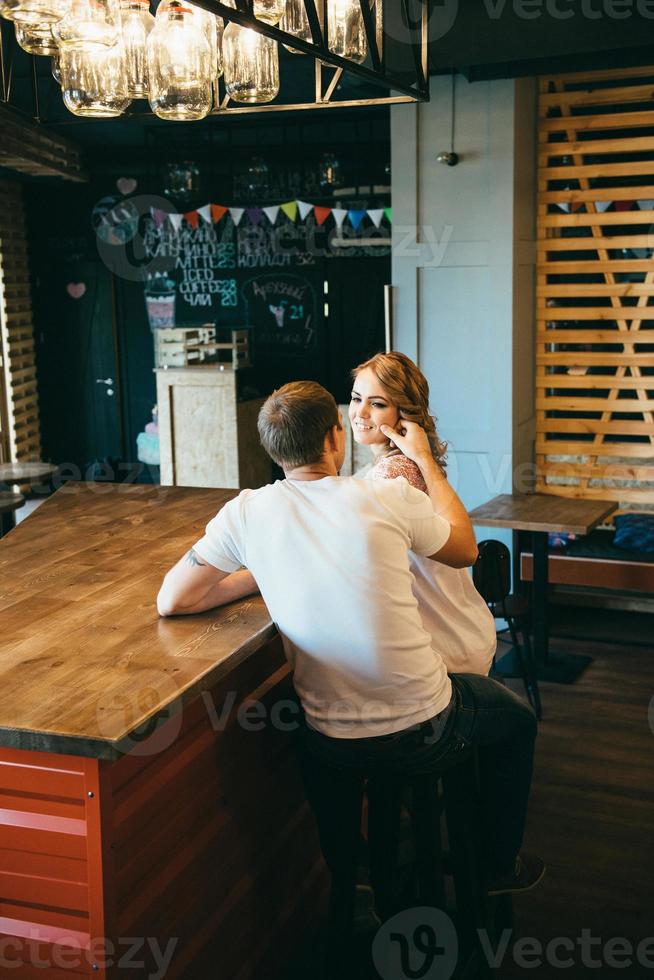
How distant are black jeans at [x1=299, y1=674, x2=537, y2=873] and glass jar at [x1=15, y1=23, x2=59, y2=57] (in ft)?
6.52

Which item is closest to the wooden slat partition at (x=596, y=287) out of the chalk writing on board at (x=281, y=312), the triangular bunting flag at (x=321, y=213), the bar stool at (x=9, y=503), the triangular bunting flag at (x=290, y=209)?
the triangular bunting flag at (x=321, y=213)

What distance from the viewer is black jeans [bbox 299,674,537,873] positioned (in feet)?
7.49

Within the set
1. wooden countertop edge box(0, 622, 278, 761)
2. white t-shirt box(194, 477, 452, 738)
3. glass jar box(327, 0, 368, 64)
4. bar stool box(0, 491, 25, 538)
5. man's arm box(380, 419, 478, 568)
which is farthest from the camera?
bar stool box(0, 491, 25, 538)

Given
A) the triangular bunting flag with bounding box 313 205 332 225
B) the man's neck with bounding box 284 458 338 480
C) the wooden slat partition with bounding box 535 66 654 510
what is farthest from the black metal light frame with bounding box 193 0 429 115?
the triangular bunting flag with bounding box 313 205 332 225

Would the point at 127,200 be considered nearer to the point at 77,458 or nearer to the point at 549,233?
the point at 77,458

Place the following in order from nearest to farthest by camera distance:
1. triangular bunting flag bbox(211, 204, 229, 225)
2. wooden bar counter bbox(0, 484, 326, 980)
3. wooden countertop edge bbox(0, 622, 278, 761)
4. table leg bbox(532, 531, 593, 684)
A: 1. wooden countertop edge bbox(0, 622, 278, 761)
2. wooden bar counter bbox(0, 484, 326, 980)
3. table leg bbox(532, 531, 593, 684)
4. triangular bunting flag bbox(211, 204, 229, 225)

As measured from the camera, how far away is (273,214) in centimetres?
793

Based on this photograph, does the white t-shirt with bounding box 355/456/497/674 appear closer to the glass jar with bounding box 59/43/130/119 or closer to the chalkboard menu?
the glass jar with bounding box 59/43/130/119

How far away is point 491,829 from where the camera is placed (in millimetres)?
2732

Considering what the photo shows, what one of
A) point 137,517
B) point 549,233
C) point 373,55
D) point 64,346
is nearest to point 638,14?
point 549,233

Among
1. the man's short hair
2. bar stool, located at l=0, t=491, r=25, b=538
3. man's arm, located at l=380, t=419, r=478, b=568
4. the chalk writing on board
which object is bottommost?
bar stool, located at l=0, t=491, r=25, b=538

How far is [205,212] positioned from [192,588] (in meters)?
6.24

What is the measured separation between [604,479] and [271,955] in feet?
13.2

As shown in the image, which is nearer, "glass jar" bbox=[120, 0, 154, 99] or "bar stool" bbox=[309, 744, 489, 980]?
"bar stool" bbox=[309, 744, 489, 980]
